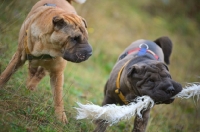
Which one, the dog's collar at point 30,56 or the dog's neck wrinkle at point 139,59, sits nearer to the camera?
the dog's collar at point 30,56

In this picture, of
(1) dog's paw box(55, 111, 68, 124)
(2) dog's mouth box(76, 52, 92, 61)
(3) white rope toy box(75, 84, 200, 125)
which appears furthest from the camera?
(1) dog's paw box(55, 111, 68, 124)

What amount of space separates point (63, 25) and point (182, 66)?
7715 millimetres

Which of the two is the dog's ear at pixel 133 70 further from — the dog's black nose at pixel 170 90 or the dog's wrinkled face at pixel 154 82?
the dog's black nose at pixel 170 90

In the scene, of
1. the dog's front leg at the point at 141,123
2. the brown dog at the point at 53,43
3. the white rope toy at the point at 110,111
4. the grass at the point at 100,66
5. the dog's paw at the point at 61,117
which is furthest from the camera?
the dog's front leg at the point at 141,123

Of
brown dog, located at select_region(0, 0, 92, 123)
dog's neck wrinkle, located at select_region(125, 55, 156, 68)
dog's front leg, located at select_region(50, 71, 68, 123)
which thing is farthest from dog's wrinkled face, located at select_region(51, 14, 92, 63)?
dog's neck wrinkle, located at select_region(125, 55, 156, 68)

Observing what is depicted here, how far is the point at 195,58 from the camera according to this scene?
12773 mm

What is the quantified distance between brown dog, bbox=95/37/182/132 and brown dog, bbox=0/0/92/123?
0.87 meters

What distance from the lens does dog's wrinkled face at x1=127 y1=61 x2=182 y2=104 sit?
4574 millimetres

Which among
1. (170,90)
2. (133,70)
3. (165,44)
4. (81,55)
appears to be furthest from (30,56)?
(165,44)

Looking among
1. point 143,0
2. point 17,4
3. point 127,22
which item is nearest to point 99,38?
point 127,22

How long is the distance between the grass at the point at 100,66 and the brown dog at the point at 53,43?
289 mm

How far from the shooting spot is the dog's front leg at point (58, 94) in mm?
5020

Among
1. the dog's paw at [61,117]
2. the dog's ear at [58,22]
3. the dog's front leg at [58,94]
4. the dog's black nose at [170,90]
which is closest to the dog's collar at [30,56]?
the dog's front leg at [58,94]

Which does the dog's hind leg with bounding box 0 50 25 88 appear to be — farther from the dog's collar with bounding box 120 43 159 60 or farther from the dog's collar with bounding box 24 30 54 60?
the dog's collar with bounding box 120 43 159 60
